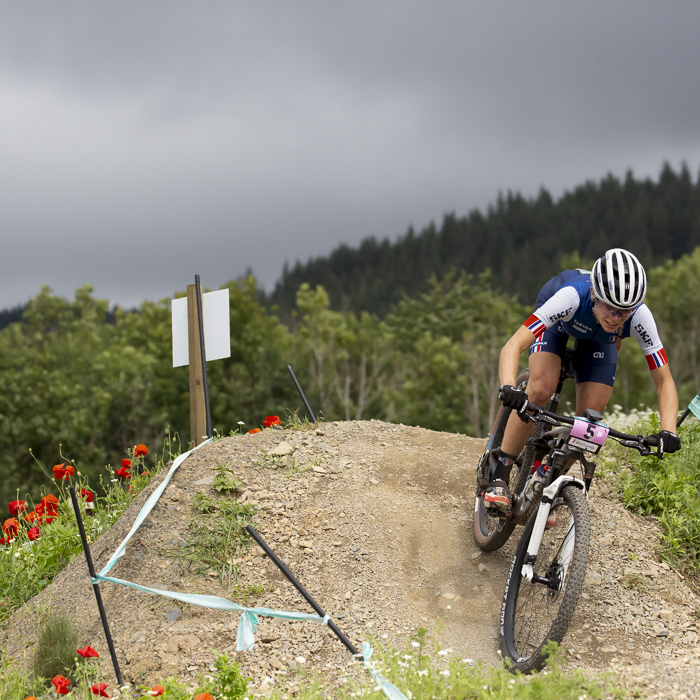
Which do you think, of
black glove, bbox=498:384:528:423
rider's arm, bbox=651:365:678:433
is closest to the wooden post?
black glove, bbox=498:384:528:423

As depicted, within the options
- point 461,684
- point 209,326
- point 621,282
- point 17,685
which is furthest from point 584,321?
point 17,685

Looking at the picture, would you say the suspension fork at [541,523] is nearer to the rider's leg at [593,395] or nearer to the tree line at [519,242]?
the rider's leg at [593,395]

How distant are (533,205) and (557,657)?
150002 mm

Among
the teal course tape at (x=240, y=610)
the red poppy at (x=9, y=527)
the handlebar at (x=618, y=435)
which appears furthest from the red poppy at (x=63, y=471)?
the handlebar at (x=618, y=435)

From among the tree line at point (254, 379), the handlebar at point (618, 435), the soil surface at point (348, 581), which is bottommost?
the tree line at point (254, 379)

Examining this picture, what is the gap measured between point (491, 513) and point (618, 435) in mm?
1260

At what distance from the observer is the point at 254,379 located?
40219mm

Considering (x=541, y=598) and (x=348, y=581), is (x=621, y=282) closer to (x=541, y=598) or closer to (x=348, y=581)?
(x=541, y=598)

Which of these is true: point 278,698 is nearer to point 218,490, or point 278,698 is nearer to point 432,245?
point 218,490

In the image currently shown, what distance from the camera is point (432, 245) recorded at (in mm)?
139250

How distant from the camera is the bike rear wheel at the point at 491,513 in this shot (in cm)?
467

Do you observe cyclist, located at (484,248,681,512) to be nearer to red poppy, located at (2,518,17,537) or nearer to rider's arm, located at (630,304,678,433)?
rider's arm, located at (630,304,678,433)

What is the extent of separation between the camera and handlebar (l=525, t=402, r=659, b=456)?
3.70 metres

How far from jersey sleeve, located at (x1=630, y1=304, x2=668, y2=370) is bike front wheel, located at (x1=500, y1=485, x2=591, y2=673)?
1080 mm
